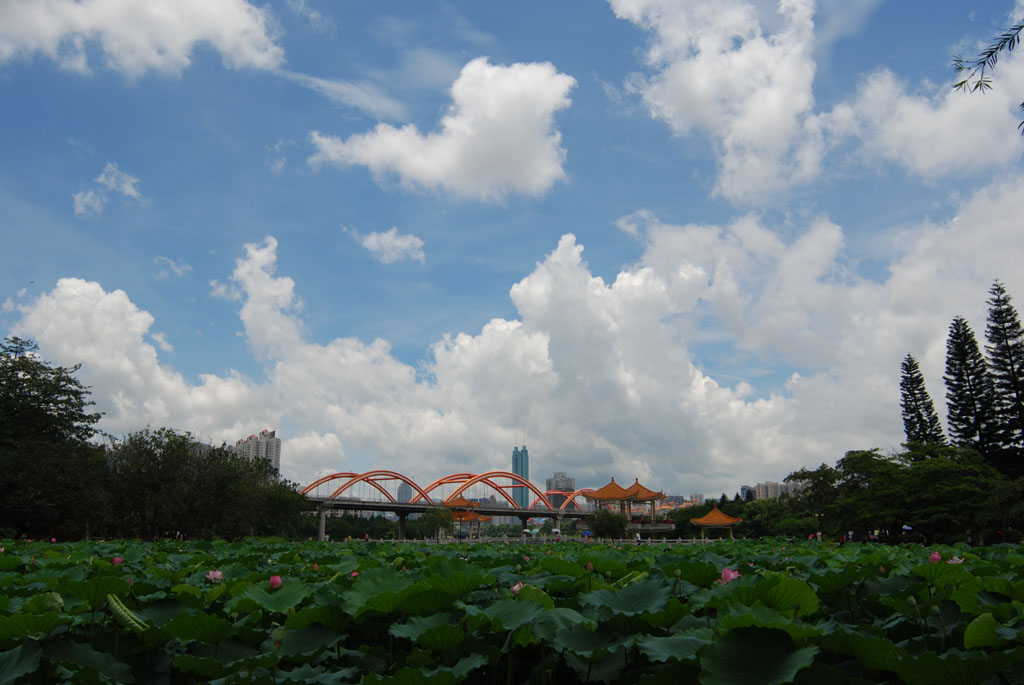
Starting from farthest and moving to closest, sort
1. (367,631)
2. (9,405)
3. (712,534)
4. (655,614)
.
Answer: (712,534), (9,405), (367,631), (655,614)

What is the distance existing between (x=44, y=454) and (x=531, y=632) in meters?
30.3

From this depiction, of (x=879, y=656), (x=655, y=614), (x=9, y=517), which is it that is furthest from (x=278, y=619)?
(x=9, y=517)

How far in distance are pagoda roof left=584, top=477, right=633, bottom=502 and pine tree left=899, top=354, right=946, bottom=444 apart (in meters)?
23.7

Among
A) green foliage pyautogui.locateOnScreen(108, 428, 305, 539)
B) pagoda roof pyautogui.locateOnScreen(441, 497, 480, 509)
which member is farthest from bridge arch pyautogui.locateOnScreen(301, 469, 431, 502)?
green foliage pyautogui.locateOnScreen(108, 428, 305, 539)

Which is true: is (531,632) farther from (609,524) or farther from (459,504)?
(459,504)

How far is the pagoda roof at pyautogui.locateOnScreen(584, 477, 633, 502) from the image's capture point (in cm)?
5903

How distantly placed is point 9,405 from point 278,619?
110 feet

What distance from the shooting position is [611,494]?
6019 cm

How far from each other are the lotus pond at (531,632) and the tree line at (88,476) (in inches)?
1059

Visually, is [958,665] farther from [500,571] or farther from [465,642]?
[500,571]

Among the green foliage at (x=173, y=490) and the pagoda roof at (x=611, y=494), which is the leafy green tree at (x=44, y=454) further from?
the pagoda roof at (x=611, y=494)

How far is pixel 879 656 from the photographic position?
1350 mm

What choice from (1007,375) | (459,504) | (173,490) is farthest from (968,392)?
(459,504)

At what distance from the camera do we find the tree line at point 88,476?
80.2 feet
